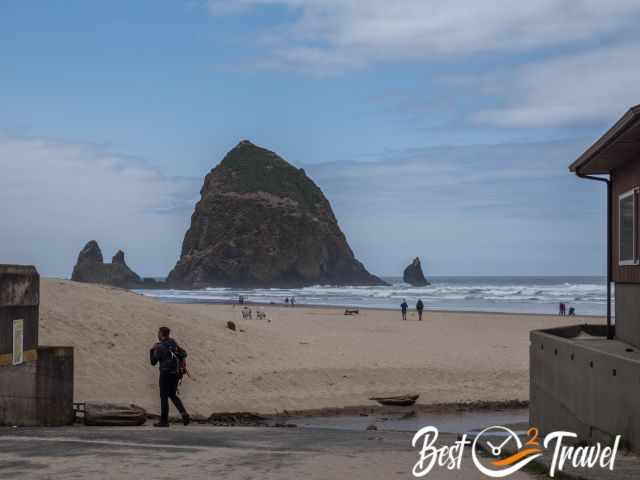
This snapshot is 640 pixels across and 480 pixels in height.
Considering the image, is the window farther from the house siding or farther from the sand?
the sand

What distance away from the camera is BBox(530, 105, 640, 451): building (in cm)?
1030

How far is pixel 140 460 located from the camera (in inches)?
379

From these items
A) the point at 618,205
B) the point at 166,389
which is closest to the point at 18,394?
the point at 166,389

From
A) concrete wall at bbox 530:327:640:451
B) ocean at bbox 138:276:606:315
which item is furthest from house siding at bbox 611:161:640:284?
ocean at bbox 138:276:606:315

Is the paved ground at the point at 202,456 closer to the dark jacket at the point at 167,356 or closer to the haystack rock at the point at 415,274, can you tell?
the dark jacket at the point at 167,356

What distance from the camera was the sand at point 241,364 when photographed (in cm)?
2025

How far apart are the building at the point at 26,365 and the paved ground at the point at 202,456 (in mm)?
1445

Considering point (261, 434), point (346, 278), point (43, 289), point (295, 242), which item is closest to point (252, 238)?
point (295, 242)

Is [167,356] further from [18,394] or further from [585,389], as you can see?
[585,389]

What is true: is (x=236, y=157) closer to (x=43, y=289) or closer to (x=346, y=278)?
(x=346, y=278)

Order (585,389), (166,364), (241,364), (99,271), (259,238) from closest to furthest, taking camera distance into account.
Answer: (585,389) < (166,364) < (241,364) < (99,271) < (259,238)

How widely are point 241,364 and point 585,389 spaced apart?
13.3m

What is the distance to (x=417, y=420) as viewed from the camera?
18.8 meters

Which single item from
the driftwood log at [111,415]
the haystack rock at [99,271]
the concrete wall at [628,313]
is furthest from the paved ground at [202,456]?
the haystack rock at [99,271]
